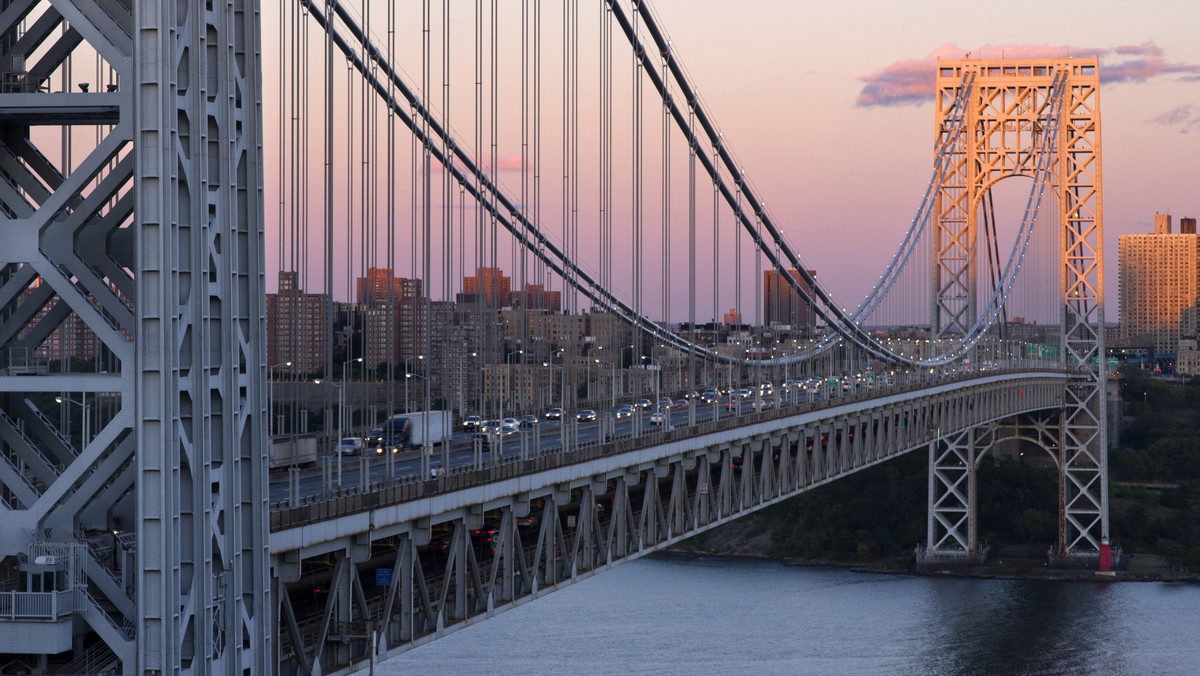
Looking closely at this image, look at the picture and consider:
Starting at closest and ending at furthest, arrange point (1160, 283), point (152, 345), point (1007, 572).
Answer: point (152, 345) → point (1007, 572) → point (1160, 283)

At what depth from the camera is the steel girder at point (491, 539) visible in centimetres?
1647

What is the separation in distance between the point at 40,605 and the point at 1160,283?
195327 millimetres

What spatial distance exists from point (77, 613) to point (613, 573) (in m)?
46.7

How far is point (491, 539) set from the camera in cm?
2320

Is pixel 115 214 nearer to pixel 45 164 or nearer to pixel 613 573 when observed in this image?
pixel 45 164

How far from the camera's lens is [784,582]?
57.0 m

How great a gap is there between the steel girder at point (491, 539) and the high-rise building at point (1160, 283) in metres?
165

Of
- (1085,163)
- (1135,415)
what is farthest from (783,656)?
(1135,415)

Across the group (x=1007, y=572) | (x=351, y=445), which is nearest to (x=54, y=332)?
(x=351, y=445)

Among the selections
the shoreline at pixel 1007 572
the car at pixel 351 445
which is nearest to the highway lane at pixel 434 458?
the car at pixel 351 445

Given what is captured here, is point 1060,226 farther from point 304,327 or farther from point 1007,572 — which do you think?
point 304,327

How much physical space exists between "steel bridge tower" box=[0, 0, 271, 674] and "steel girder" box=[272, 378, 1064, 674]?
69.2 inches

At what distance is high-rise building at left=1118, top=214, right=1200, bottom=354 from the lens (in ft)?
616

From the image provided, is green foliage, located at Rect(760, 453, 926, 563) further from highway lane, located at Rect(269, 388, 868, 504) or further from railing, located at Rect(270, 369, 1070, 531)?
railing, located at Rect(270, 369, 1070, 531)
